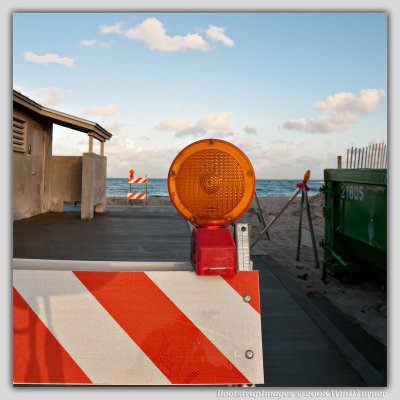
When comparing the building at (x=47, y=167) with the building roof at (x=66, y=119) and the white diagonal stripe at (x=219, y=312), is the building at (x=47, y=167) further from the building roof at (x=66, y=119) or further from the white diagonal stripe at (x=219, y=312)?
the white diagonal stripe at (x=219, y=312)

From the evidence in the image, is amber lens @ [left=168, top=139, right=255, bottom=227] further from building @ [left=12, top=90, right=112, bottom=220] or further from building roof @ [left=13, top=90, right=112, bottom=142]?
building roof @ [left=13, top=90, right=112, bottom=142]

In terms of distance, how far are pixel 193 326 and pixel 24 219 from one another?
9.46 meters

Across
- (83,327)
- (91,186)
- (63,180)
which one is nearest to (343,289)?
(83,327)

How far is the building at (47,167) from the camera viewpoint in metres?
9.95

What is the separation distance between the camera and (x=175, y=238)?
23.6ft

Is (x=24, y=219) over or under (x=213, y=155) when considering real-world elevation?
under

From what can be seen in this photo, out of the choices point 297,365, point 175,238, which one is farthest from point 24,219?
point 297,365

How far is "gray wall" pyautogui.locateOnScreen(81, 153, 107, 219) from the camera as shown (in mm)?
10320

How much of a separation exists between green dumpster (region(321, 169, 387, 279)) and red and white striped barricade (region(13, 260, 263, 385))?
350 centimetres

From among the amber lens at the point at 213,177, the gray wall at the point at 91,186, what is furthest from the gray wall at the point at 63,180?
the amber lens at the point at 213,177

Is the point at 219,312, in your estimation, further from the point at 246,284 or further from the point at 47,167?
the point at 47,167

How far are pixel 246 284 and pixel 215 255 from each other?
0.20 m

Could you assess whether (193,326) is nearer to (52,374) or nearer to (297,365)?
(52,374)

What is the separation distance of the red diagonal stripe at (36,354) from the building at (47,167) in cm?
868
